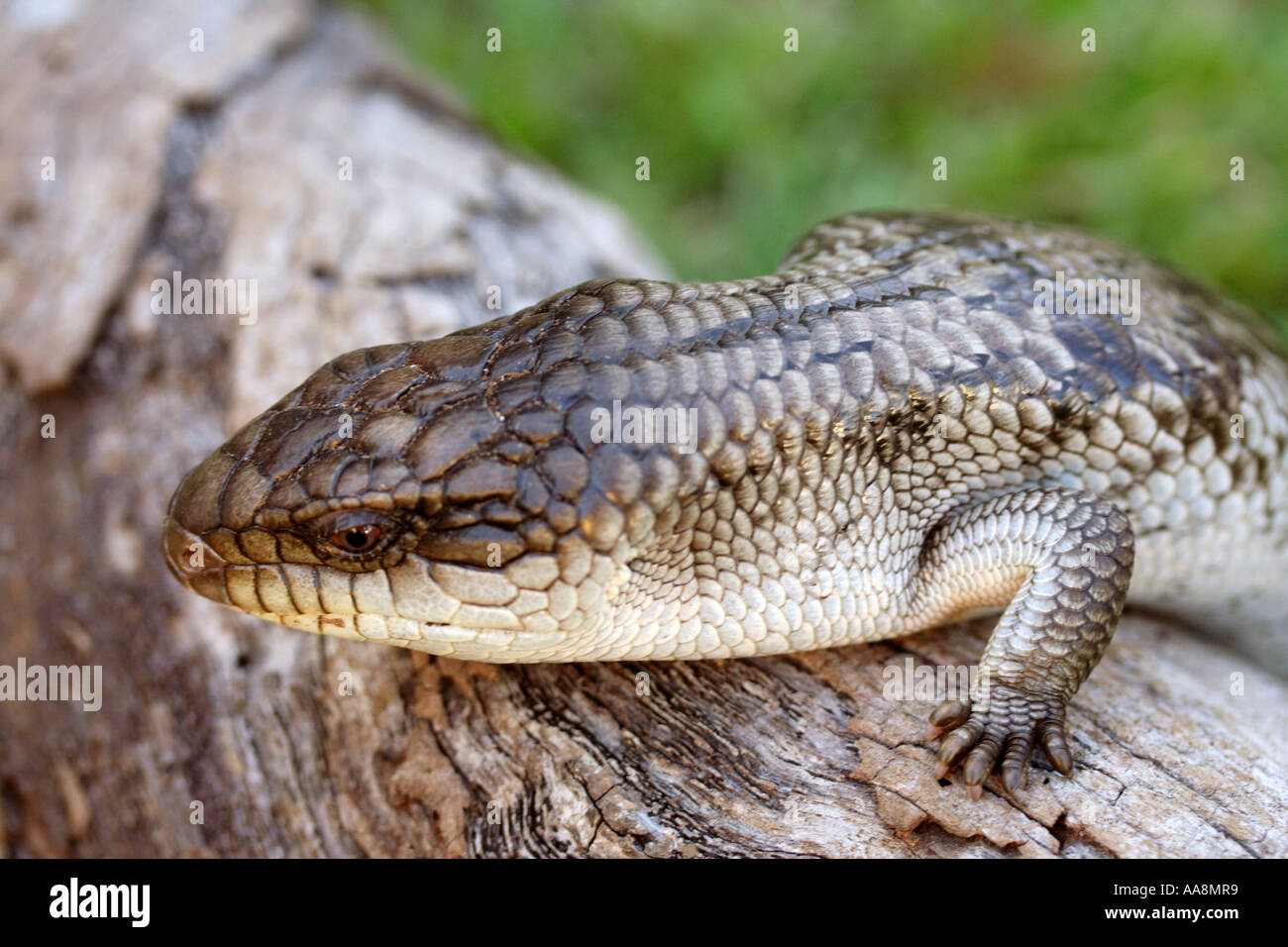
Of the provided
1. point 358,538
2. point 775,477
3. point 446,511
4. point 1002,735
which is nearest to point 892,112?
point 775,477

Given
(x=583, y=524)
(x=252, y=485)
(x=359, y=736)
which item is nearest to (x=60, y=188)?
(x=252, y=485)

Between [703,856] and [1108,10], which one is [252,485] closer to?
[703,856]

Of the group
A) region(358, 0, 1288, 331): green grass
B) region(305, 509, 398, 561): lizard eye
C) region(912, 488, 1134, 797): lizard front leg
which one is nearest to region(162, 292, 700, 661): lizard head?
region(305, 509, 398, 561): lizard eye

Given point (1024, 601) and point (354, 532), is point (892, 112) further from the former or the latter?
point (354, 532)

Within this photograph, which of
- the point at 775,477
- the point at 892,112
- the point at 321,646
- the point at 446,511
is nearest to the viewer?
the point at 446,511
